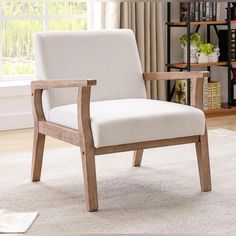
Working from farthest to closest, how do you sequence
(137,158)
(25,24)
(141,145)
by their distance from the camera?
1. (25,24)
2. (137,158)
3. (141,145)

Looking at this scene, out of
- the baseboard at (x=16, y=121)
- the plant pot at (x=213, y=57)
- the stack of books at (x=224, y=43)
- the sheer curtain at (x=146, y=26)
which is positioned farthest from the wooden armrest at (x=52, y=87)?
the stack of books at (x=224, y=43)

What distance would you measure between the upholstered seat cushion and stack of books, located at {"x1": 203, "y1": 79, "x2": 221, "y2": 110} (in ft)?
8.48

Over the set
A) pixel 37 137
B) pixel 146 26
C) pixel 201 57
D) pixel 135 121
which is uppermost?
pixel 146 26

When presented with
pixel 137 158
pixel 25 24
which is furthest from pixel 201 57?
pixel 137 158

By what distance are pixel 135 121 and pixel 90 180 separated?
0.32 m

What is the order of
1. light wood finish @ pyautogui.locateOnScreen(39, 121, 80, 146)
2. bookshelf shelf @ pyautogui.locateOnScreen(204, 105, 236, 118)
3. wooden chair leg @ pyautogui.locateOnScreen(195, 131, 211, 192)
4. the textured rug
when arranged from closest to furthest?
the textured rug → light wood finish @ pyautogui.locateOnScreen(39, 121, 80, 146) → wooden chair leg @ pyautogui.locateOnScreen(195, 131, 211, 192) → bookshelf shelf @ pyautogui.locateOnScreen(204, 105, 236, 118)

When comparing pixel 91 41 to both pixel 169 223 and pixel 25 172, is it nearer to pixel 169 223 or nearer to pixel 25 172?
pixel 25 172

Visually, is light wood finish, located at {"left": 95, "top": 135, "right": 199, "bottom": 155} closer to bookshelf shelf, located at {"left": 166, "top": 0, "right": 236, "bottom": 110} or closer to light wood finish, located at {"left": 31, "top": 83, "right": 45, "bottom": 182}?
light wood finish, located at {"left": 31, "top": 83, "right": 45, "bottom": 182}

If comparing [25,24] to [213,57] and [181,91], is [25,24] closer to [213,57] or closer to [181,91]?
[181,91]

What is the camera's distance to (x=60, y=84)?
245cm

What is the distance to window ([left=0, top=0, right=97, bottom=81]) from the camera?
4.63 m

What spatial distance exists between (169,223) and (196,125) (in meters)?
0.56

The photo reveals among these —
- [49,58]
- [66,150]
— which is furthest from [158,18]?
[49,58]

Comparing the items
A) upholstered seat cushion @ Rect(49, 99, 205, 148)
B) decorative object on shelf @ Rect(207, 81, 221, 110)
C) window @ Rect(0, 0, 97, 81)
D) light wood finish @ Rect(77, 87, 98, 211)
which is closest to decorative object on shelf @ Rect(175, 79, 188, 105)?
decorative object on shelf @ Rect(207, 81, 221, 110)
